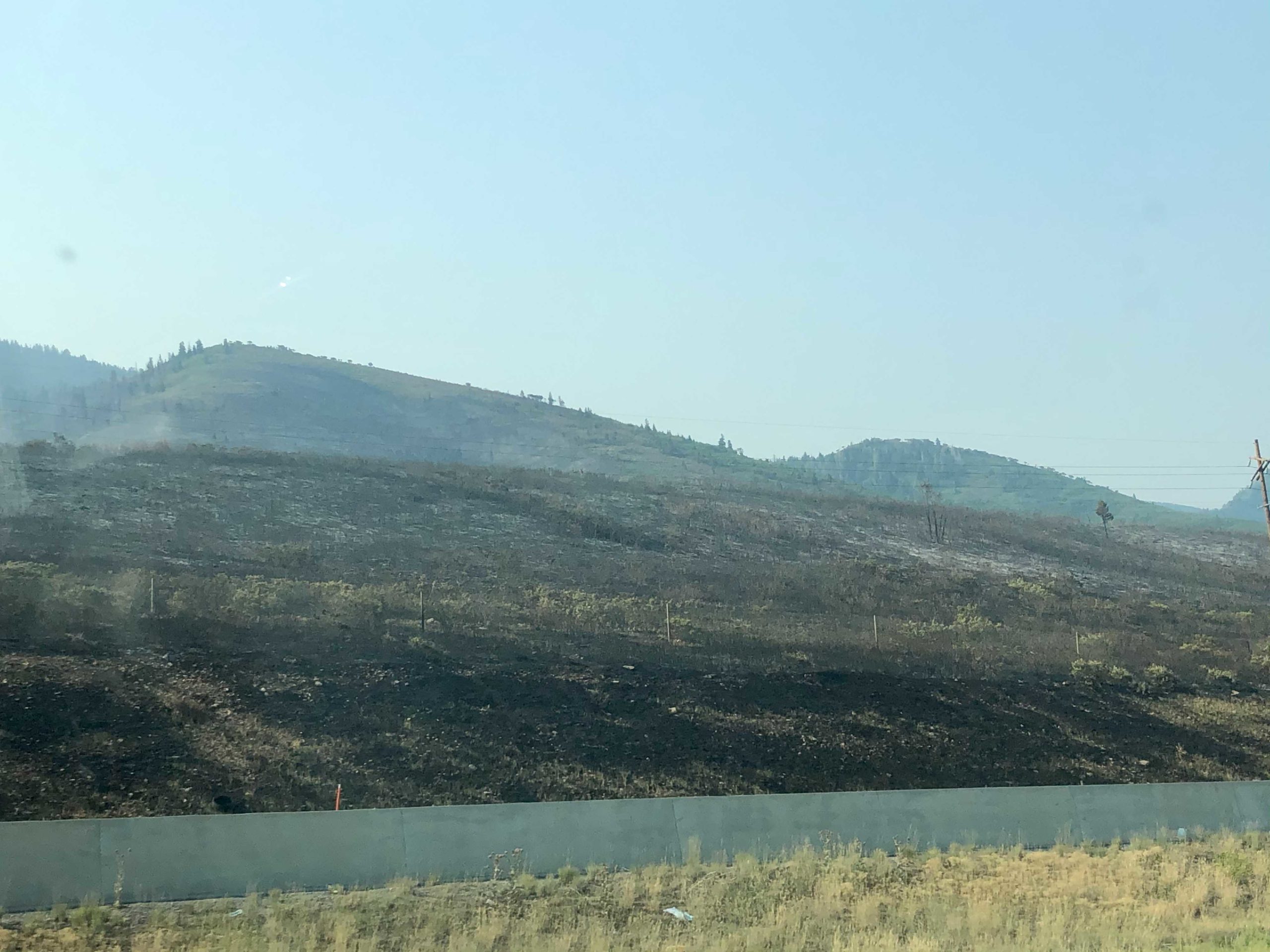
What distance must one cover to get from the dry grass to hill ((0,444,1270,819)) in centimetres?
602

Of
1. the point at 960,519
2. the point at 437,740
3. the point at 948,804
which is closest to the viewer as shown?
the point at 948,804

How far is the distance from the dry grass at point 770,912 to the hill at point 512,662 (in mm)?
6021

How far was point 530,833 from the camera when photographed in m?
17.8

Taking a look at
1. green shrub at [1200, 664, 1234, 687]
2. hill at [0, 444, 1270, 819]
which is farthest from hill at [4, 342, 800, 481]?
green shrub at [1200, 664, 1234, 687]

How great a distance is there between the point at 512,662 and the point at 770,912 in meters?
15.6

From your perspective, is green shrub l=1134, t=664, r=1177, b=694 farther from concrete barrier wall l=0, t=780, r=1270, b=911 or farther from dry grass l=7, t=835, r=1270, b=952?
dry grass l=7, t=835, r=1270, b=952

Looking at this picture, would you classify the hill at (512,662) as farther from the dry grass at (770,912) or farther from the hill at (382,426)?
the hill at (382,426)

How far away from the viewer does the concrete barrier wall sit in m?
14.9

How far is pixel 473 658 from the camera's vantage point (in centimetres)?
3009

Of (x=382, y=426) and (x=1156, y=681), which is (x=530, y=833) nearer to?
(x=1156, y=681)

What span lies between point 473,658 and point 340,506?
28454 millimetres

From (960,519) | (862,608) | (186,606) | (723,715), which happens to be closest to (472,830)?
(723,715)

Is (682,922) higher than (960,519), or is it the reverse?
(960,519)

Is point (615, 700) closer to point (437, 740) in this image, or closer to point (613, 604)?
point (437, 740)
